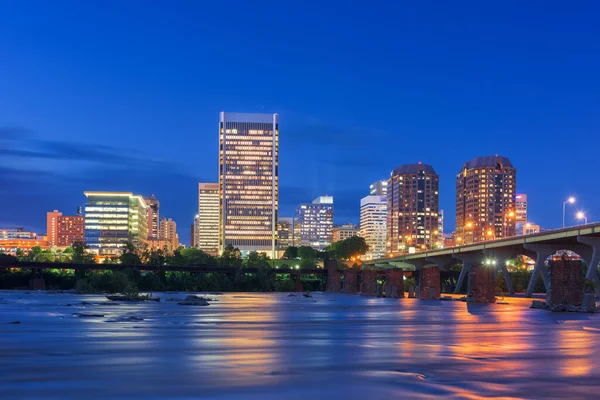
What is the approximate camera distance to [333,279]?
16275 centimetres

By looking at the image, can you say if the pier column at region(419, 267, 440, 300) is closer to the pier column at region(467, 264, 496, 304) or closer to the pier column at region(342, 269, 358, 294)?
the pier column at region(467, 264, 496, 304)

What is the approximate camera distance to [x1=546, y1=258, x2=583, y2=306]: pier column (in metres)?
65.8

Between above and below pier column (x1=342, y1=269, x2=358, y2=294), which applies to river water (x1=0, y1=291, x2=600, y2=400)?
above

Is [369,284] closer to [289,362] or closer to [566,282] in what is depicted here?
[566,282]

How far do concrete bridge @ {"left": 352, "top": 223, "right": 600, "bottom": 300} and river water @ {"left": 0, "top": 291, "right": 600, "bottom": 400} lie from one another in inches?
2116

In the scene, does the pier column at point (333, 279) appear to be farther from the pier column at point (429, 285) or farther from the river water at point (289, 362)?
the river water at point (289, 362)

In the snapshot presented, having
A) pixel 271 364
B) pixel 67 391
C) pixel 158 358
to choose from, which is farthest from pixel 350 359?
pixel 67 391

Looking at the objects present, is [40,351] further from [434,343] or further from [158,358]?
[434,343]

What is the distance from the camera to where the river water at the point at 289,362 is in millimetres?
18375

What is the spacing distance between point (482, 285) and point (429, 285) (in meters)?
16.8

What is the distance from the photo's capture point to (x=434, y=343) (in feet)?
103

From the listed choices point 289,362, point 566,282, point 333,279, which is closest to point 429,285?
point 566,282

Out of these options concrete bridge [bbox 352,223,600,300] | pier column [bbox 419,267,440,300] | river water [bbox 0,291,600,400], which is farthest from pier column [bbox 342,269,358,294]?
river water [bbox 0,291,600,400]

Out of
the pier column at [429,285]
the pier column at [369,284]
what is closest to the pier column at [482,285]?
the pier column at [429,285]
